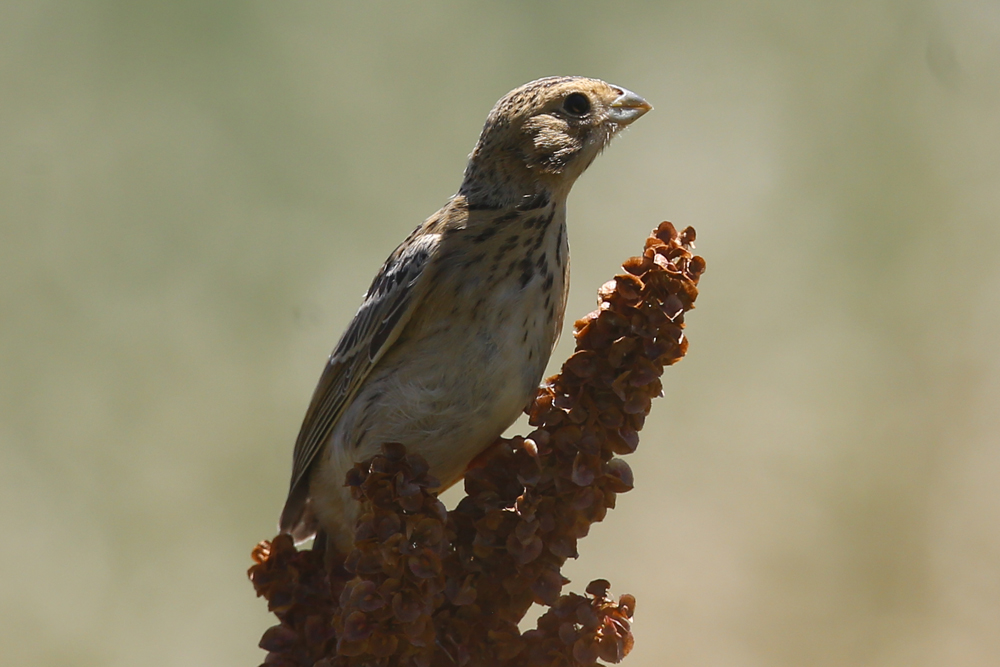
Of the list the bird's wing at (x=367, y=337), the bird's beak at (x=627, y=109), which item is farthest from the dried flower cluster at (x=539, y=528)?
the bird's beak at (x=627, y=109)

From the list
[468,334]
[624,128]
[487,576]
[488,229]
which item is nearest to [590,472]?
[487,576]

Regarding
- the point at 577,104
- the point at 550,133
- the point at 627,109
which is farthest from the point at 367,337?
the point at 627,109

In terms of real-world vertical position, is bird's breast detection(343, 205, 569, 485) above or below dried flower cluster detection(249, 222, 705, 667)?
above

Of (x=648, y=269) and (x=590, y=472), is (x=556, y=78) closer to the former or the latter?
(x=648, y=269)

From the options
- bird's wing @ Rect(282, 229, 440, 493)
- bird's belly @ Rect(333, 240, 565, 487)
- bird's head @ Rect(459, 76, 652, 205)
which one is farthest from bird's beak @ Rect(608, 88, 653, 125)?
bird's wing @ Rect(282, 229, 440, 493)

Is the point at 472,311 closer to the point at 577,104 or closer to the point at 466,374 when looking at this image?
the point at 466,374

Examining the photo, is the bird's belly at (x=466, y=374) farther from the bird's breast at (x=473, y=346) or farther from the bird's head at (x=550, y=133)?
the bird's head at (x=550, y=133)

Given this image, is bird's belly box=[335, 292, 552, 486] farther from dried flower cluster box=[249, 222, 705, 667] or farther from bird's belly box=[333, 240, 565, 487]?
dried flower cluster box=[249, 222, 705, 667]
